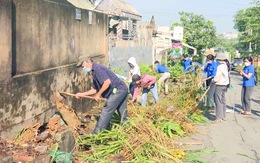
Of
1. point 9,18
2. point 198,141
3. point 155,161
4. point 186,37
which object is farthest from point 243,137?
point 186,37

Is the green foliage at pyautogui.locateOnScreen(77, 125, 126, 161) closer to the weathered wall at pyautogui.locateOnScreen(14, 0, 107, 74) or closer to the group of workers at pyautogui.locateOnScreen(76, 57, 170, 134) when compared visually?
the group of workers at pyautogui.locateOnScreen(76, 57, 170, 134)

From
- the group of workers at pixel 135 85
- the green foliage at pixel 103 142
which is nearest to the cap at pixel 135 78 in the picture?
the group of workers at pixel 135 85

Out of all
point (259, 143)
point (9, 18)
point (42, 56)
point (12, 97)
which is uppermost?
point (9, 18)

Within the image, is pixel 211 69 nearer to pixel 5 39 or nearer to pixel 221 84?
pixel 221 84

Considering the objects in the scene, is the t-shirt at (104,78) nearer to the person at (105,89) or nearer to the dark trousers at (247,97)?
the person at (105,89)

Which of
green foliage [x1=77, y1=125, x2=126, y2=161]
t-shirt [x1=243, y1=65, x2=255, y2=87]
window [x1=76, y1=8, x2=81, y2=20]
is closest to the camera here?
green foliage [x1=77, y1=125, x2=126, y2=161]

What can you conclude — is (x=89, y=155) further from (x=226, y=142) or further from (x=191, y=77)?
(x=191, y=77)

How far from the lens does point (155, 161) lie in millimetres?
5992

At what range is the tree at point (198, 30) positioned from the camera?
171 ft

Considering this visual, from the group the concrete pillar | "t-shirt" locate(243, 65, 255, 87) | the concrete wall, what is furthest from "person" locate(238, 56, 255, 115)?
the concrete pillar

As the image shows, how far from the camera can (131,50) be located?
→ 1822 cm

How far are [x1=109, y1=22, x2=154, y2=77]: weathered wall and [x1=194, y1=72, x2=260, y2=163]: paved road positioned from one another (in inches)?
217

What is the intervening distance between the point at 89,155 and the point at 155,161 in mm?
1125

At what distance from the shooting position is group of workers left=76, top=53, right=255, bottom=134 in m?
6.95
